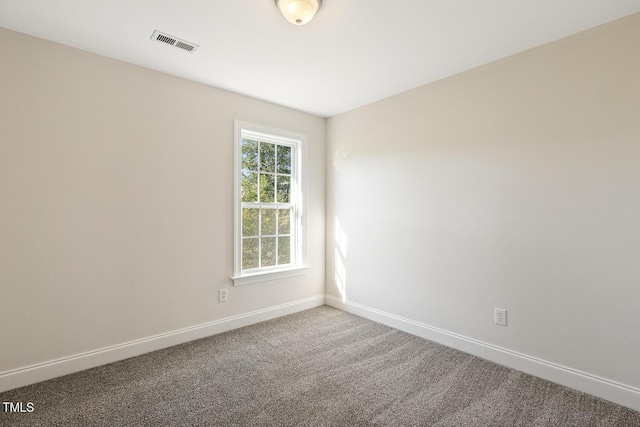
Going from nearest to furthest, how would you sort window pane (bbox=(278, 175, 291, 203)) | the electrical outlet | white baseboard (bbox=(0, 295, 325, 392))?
1. white baseboard (bbox=(0, 295, 325, 392))
2. the electrical outlet
3. window pane (bbox=(278, 175, 291, 203))

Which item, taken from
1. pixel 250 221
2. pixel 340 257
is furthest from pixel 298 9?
pixel 340 257

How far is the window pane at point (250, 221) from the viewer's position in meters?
3.46

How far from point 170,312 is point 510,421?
2730mm

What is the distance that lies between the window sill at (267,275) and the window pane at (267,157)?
1197mm

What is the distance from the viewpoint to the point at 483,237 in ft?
8.77

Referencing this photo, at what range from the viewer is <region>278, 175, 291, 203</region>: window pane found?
12.5 ft

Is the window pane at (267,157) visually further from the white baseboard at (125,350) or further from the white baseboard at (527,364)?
the white baseboard at (527,364)

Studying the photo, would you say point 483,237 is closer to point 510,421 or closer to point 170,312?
point 510,421

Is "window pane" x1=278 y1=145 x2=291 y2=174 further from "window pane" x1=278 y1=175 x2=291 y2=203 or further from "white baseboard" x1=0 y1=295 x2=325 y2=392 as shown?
"white baseboard" x1=0 y1=295 x2=325 y2=392

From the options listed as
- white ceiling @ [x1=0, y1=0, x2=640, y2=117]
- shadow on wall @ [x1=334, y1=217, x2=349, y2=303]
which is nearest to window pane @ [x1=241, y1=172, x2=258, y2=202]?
white ceiling @ [x1=0, y1=0, x2=640, y2=117]

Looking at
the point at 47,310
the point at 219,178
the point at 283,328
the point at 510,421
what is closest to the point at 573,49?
the point at 510,421

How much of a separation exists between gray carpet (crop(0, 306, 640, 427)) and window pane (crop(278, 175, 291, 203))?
1.67 m

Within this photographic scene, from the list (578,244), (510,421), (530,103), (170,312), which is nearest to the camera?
(510,421)

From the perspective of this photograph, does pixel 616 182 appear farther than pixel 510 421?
Yes
